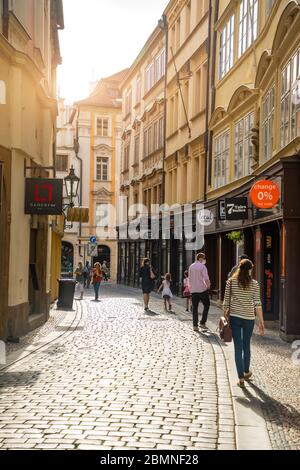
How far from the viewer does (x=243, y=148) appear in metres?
21.8

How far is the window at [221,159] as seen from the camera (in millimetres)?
24344

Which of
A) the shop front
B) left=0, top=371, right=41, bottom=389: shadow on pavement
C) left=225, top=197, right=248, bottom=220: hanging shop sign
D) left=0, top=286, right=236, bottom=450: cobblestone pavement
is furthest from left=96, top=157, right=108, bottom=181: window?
left=0, top=371, right=41, bottom=389: shadow on pavement

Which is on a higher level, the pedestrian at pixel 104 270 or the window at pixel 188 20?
the window at pixel 188 20

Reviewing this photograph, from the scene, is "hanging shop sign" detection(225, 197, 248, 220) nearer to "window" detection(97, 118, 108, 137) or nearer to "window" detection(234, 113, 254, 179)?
"window" detection(234, 113, 254, 179)

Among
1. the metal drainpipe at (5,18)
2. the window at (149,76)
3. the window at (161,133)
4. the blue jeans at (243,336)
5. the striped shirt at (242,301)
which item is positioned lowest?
the blue jeans at (243,336)

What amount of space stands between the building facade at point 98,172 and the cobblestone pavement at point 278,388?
47.3 m

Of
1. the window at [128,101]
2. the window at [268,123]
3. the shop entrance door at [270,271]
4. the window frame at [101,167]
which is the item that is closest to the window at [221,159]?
the window at [268,123]

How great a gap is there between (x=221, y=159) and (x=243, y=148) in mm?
3360

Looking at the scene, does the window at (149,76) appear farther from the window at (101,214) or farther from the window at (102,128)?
the window at (101,214)

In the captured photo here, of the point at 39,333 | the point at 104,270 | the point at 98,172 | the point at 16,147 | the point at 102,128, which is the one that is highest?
the point at 102,128

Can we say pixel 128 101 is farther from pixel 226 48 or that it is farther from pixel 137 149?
pixel 226 48

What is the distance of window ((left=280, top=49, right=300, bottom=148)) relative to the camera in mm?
14961

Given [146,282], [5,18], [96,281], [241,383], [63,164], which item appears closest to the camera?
[241,383]

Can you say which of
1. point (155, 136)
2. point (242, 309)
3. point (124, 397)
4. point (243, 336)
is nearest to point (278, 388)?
point (243, 336)
